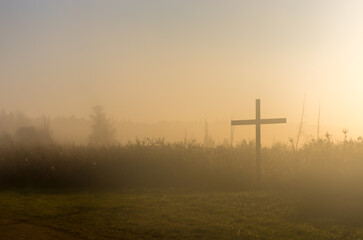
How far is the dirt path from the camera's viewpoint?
1023 centimetres

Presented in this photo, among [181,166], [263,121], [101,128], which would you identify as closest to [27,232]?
[263,121]

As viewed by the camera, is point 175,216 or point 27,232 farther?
point 175,216

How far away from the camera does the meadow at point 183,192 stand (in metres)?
11.1

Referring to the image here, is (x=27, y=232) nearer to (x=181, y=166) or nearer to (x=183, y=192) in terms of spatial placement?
(x=183, y=192)

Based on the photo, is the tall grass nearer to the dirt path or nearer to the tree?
the dirt path

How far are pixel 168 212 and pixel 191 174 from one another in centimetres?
852

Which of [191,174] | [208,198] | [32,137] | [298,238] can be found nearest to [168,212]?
[208,198]

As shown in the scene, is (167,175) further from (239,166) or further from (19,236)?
(19,236)

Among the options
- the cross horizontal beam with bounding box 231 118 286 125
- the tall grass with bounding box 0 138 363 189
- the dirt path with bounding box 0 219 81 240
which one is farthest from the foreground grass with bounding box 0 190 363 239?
the cross horizontal beam with bounding box 231 118 286 125

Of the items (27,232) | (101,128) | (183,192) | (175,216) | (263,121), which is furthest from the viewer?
(101,128)

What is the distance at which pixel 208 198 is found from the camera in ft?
51.9

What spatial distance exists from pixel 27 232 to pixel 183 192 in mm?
8175

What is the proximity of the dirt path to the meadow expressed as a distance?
0.05 metres

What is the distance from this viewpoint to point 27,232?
35.4 ft
